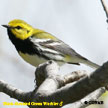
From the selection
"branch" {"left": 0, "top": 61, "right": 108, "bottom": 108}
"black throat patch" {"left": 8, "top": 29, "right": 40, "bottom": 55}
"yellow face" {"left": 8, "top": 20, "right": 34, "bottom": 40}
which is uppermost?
"branch" {"left": 0, "top": 61, "right": 108, "bottom": 108}

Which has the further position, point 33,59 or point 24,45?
point 24,45

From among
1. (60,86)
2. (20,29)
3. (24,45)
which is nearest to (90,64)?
(24,45)

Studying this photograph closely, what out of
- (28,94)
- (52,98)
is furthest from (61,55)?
(52,98)

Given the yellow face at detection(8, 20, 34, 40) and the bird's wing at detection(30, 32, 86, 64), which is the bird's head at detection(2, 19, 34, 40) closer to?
the yellow face at detection(8, 20, 34, 40)

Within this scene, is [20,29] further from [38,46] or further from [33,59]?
[33,59]

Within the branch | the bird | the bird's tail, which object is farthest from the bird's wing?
the branch

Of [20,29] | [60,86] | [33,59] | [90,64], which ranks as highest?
[60,86]

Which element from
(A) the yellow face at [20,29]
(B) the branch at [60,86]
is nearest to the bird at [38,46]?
(A) the yellow face at [20,29]

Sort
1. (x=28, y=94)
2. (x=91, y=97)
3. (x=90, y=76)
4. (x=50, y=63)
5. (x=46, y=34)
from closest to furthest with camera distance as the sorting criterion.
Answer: (x=90, y=76) → (x=28, y=94) → (x=91, y=97) → (x=50, y=63) → (x=46, y=34)

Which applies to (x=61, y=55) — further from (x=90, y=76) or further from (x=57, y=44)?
(x=90, y=76)
